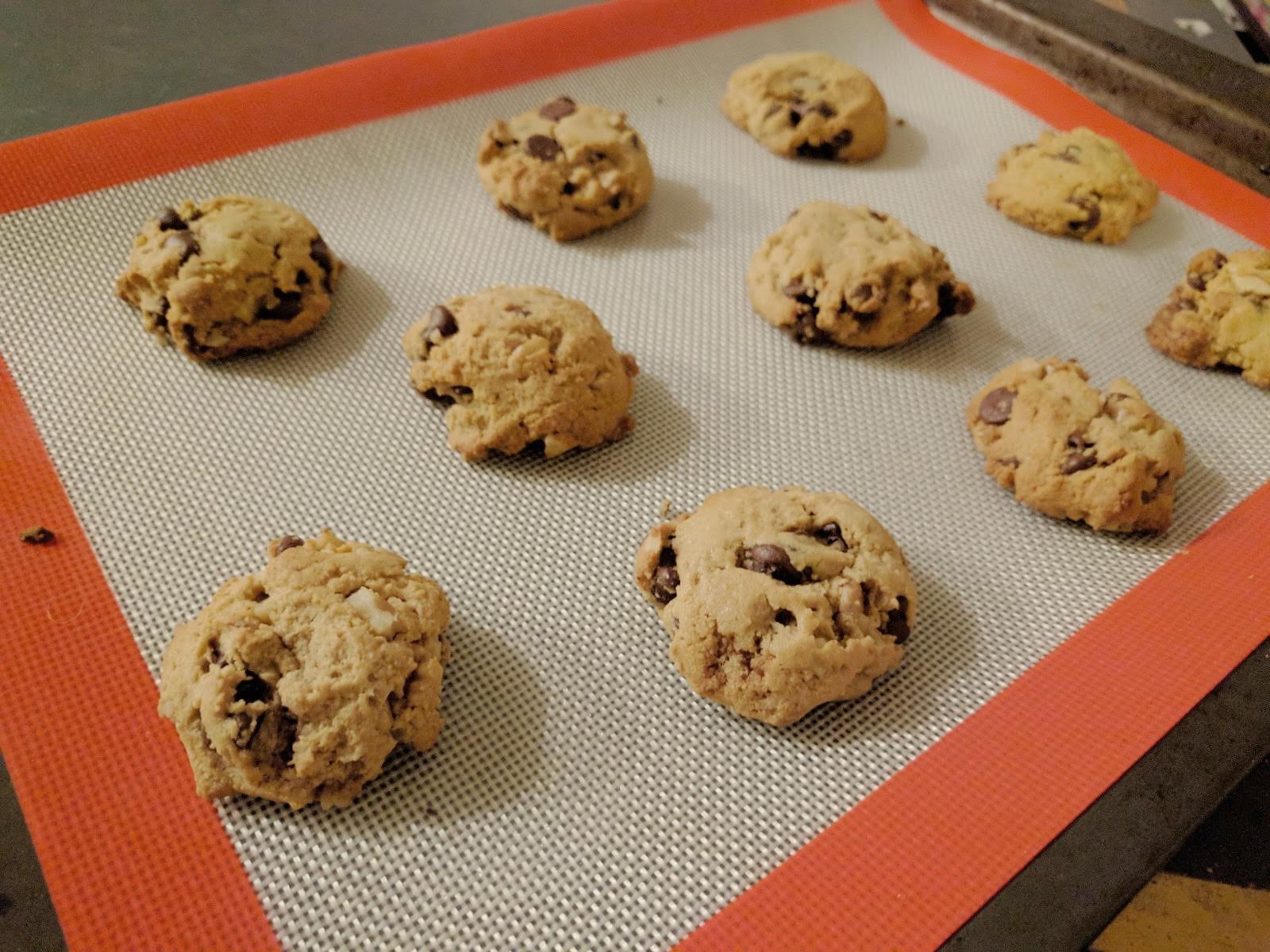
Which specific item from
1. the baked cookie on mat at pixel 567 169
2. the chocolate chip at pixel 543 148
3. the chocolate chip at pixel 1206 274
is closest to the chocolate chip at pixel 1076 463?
the chocolate chip at pixel 1206 274

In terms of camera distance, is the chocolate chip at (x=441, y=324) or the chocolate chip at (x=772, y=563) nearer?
the chocolate chip at (x=772, y=563)

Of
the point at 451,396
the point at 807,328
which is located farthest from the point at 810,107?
the point at 451,396

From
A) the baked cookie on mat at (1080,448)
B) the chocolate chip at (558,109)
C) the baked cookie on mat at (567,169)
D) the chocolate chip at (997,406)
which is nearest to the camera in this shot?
the baked cookie on mat at (1080,448)

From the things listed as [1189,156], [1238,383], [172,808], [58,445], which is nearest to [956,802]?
[172,808]

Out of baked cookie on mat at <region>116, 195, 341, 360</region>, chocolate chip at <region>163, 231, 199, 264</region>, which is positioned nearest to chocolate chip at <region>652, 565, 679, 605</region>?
baked cookie on mat at <region>116, 195, 341, 360</region>

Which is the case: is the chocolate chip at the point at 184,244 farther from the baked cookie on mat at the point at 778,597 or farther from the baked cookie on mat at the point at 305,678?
the baked cookie on mat at the point at 778,597

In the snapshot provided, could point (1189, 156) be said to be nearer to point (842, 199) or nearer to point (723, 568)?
point (842, 199)
